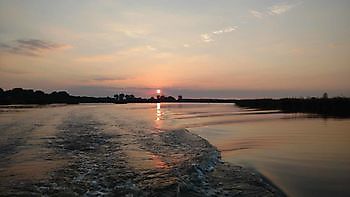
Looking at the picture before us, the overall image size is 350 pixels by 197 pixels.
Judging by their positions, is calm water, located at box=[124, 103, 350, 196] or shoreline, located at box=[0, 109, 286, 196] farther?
calm water, located at box=[124, 103, 350, 196]

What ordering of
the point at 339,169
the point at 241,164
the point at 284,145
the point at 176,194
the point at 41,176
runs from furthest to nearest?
1. the point at 284,145
2. the point at 241,164
3. the point at 339,169
4. the point at 41,176
5. the point at 176,194

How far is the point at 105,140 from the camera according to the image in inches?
787

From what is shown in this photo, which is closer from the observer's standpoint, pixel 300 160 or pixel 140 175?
pixel 140 175

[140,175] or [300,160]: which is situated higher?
[300,160]

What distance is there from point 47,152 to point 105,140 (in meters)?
5.10

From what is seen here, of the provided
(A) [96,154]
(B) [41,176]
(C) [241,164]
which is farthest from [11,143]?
(C) [241,164]

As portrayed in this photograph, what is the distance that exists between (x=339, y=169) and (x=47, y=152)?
11.4 meters

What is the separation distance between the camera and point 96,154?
15.0 m

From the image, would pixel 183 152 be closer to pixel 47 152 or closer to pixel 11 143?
pixel 47 152

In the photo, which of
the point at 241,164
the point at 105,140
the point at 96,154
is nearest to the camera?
the point at 241,164

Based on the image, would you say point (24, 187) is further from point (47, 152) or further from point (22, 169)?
point (47, 152)

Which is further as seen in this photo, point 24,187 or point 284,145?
point 284,145

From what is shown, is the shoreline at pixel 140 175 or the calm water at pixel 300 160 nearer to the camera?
the shoreline at pixel 140 175

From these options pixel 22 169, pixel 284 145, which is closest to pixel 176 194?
pixel 22 169
